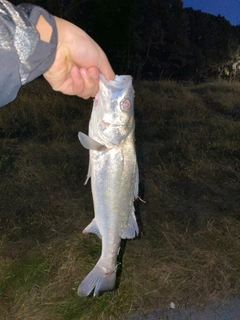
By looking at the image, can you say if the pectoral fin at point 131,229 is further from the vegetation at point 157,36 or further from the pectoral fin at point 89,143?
the vegetation at point 157,36

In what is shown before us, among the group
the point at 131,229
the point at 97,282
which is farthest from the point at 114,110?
the point at 97,282

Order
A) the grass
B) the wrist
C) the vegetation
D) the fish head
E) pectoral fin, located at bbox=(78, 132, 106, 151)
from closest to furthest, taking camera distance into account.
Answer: the wrist, pectoral fin, located at bbox=(78, 132, 106, 151), the fish head, the grass, the vegetation

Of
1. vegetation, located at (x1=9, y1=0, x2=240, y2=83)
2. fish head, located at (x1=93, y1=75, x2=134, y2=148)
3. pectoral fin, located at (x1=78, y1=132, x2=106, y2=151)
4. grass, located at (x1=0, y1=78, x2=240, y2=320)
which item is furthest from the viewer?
vegetation, located at (x1=9, y1=0, x2=240, y2=83)

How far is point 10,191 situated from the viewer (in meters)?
5.22

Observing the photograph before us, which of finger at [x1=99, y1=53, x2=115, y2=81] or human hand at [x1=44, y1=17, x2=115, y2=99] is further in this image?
finger at [x1=99, y1=53, x2=115, y2=81]

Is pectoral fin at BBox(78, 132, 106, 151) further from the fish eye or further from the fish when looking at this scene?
the fish eye

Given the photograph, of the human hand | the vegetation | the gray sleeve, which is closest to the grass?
the human hand

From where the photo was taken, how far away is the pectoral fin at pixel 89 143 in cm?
199

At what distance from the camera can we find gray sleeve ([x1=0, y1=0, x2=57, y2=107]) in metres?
1.74

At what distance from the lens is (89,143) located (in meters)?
2.01

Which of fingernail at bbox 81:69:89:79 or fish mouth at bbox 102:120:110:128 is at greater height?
fingernail at bbox 81:69:89:79

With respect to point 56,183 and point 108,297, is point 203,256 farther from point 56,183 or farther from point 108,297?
point 56,183

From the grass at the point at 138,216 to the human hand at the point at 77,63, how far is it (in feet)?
6.73

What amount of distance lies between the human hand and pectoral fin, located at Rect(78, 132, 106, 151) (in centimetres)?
45
